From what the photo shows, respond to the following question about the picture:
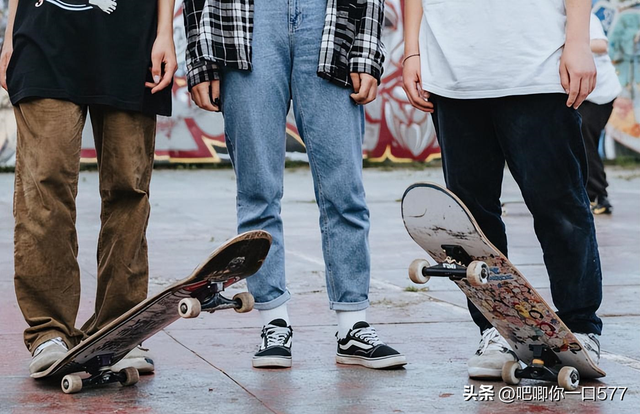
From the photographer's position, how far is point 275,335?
3.74m

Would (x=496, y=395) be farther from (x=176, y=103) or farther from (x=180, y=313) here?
(x=176, y=103)

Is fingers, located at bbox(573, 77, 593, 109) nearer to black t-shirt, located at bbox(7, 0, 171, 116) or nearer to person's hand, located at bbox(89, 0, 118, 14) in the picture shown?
black t-shirt, located at bbox(7, 0, 171, 116)

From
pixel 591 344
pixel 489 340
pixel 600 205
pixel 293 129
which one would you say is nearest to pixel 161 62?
pixel 489 340

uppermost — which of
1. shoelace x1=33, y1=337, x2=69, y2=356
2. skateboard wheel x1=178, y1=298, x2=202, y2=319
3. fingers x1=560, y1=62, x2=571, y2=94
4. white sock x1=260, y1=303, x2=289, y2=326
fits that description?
fingers x1=560, y1=62, x2=571, y2=94

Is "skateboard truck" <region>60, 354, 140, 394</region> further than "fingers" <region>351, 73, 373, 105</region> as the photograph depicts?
No

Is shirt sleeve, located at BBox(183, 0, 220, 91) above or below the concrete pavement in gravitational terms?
above

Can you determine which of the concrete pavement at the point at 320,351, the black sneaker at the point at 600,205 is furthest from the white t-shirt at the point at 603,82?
the concrete pavement at the point at 320,351

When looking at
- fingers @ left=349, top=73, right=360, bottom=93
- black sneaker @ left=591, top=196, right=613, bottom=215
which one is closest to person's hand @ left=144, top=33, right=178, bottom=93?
fingers @ left=349, top=73, right=360, bottom=93

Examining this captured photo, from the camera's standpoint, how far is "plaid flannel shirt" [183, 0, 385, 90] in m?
3.62

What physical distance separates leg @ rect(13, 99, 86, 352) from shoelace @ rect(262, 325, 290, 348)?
0.70 m

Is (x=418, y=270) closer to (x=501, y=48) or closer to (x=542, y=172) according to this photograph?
(x=542, y=172)

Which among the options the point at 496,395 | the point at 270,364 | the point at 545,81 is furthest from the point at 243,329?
the point at 545,81

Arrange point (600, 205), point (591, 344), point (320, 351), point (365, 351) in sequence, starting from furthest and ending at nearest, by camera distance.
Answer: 1. point (600, 205)
2. point (320, 351)
3. point (365, 351)
4. point (591, 344)

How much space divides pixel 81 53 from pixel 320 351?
1.44m
